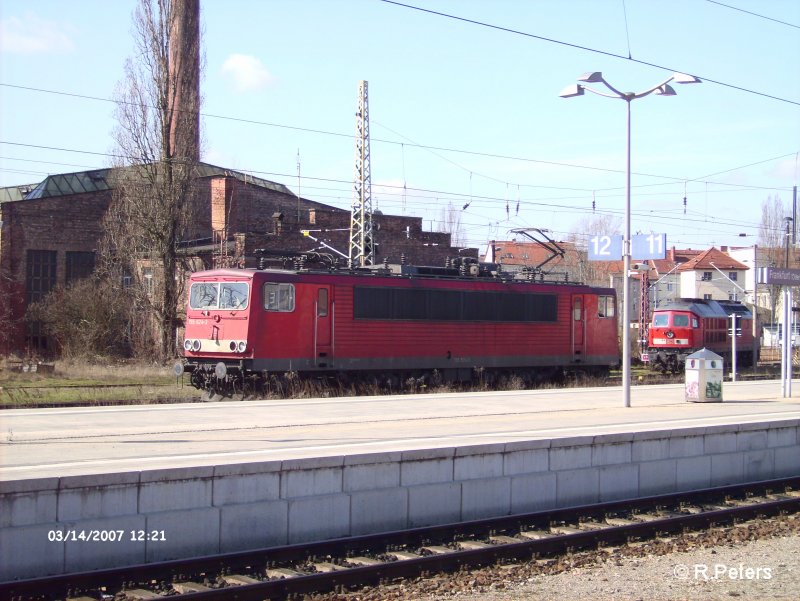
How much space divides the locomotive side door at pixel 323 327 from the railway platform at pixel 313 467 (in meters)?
5.26

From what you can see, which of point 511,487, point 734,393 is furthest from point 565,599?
point 734,393

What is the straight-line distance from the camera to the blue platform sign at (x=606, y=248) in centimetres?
2119

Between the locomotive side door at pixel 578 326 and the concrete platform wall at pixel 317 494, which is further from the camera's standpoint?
the locomotive side door at pixel 578 326

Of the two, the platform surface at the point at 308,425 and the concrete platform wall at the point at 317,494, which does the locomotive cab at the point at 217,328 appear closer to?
the platform surface at the point at 308,425

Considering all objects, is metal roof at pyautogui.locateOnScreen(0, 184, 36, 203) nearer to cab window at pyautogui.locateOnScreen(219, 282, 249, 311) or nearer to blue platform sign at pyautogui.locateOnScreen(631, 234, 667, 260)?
cab window at pyautogui.locateOnScreen(219, 282, 249, 311)

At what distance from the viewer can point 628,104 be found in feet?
64.1

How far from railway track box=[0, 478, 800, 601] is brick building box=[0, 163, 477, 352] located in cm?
2933

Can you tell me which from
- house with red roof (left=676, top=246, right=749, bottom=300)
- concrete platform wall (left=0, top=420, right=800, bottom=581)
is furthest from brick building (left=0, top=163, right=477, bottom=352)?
house with red roof (left=676, top=246, right=749, bottom=300)

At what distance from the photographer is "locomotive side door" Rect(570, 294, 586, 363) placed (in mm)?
29484

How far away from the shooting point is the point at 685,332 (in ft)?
130

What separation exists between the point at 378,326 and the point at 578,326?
8271 mm

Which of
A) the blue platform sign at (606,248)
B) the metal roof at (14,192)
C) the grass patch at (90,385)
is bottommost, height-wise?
the grass patch at (90,385)

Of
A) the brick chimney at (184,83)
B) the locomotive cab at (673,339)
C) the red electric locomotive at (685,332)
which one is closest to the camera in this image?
the brick chimney at (184,83)

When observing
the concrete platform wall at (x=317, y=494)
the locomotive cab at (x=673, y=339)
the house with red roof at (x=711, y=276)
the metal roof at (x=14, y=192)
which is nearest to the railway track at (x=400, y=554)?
the concrete platform wall at (x=317, y=494)
